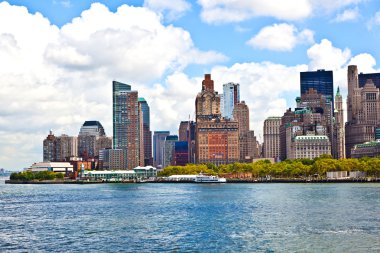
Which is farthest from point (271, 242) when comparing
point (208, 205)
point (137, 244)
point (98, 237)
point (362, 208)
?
point (208, 205)

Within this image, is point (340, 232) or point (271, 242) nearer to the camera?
point (271, 242)

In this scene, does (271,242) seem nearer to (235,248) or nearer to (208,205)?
(235,248)

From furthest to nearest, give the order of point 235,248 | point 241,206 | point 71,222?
point 241,206
point 71,222
point 235,248

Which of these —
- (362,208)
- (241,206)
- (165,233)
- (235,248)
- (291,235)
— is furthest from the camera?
(241,206)

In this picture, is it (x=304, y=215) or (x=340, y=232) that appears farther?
(x=304, y=215)

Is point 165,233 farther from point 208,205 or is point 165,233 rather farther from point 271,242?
point 208,205

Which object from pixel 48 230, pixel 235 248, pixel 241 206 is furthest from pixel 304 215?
pixel 48 230

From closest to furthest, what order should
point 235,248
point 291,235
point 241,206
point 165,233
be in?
point 235,248, point 291,235, point 165,233, point 241,206

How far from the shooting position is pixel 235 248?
6738 cm

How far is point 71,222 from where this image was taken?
9481 centimetres

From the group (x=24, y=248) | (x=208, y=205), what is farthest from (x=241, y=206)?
(x=24, y=248)

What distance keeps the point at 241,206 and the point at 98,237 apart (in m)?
49.2

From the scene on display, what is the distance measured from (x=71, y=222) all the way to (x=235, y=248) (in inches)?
1429

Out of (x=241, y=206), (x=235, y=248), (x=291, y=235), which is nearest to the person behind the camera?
(x=235, y=248)
